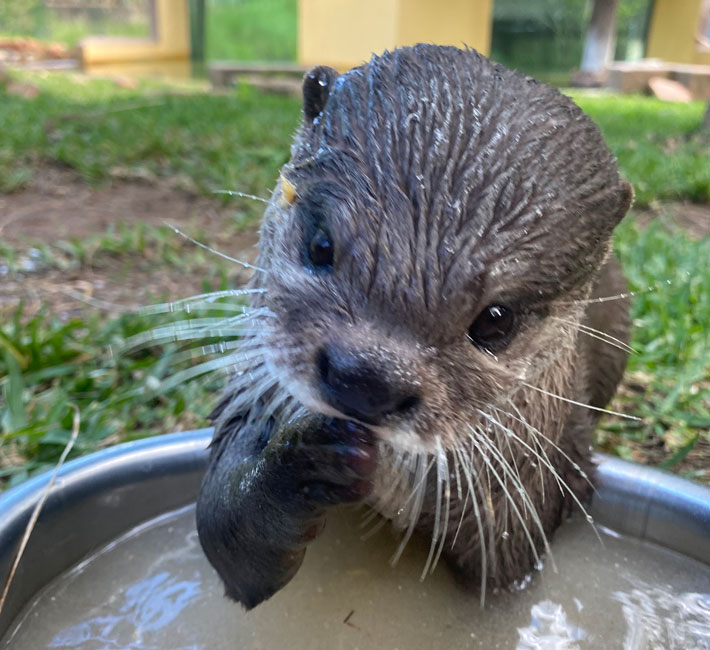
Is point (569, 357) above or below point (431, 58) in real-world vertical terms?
below

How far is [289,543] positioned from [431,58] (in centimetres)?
71

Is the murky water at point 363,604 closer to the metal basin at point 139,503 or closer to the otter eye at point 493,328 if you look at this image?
the metal basin at point 139,503

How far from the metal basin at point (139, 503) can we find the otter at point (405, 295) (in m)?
0.25

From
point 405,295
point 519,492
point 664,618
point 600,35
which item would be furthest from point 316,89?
point 600,35

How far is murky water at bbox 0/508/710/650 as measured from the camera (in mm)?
1296

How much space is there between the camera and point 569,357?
1325 millimetres

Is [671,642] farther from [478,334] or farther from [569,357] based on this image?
[478,334]

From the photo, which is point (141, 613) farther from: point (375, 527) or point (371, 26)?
point (371, 26)

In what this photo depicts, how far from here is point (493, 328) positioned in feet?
3.26

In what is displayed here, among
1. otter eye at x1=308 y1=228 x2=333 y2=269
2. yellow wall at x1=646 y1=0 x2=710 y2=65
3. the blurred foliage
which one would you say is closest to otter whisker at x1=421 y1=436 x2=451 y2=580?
otter eye at x1=308 y1=228 x2=333 y2=269

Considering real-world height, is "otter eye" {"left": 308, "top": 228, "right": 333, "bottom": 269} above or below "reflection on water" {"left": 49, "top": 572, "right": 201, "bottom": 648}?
above

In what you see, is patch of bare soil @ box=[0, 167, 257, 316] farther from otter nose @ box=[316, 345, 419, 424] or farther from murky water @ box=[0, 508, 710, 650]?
otter nose @ box=[316, 345, 419, 424]

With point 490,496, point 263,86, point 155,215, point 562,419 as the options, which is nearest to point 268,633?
point 490,496

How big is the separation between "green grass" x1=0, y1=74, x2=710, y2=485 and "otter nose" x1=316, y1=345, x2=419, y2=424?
3.43ft
